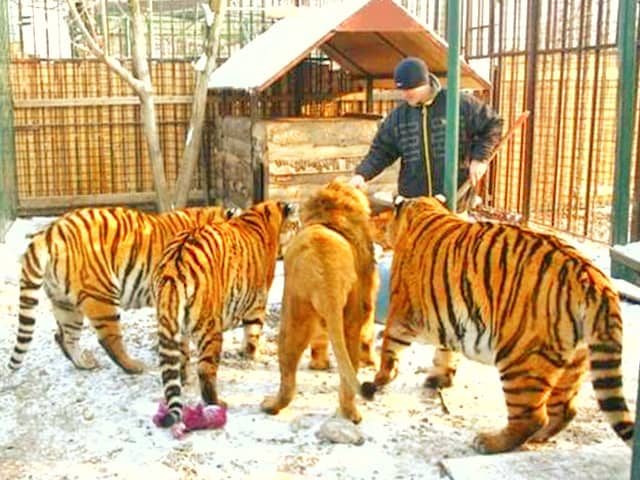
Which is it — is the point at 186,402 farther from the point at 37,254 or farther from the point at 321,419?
the point at 37,254

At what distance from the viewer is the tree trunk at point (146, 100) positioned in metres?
9.84

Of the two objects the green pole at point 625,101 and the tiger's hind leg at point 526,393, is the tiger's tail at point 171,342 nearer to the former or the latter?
the tiger's hind leg at point 526,393

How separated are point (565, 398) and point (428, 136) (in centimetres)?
244

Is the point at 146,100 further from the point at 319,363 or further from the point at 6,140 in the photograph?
the point at 319,363

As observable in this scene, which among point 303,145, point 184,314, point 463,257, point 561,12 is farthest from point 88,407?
point 561,12

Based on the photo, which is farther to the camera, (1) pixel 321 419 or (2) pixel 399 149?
(2) pixel 399 149

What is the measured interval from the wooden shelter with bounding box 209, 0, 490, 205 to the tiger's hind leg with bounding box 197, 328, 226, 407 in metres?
4.38

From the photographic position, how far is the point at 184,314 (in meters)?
4.44

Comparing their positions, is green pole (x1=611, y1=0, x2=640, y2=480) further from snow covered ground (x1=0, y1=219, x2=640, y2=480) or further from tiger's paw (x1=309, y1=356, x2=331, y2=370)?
tiger's paw (x1=309, y1=356, x2=331, y2=370)

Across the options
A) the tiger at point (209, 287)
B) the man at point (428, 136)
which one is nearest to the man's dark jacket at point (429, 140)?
the man at point (428, 136)

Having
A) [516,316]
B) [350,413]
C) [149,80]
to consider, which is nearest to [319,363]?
[350,413]

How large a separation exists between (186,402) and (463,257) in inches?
71.6

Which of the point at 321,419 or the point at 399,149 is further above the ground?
the point at 399,149

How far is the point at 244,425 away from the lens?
4.53 m
